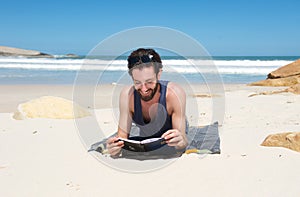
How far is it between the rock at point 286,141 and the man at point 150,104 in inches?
36.9

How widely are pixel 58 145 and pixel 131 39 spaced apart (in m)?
1.53

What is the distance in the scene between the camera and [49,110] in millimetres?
5660

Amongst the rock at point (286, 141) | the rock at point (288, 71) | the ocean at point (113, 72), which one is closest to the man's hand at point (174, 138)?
the ocean at point (113, 72)

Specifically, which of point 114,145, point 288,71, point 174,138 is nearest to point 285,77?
point 288,71

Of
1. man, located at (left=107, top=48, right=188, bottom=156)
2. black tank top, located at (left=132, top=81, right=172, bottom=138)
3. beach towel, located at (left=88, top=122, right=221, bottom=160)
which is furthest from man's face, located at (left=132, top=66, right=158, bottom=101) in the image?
beach towel, located at (left=88, top=122, right=221, bottom=160)

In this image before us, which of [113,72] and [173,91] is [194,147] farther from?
[113,72]

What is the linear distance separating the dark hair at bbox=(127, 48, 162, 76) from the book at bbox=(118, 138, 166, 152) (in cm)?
65

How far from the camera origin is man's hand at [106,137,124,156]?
3234mm

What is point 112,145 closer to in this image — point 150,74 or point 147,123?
point 147,123

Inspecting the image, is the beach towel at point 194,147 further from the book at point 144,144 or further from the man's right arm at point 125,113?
the man's right arm at point 125,113

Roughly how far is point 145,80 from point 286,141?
1597 mm

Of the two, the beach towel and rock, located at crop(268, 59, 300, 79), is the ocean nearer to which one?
the beach towel

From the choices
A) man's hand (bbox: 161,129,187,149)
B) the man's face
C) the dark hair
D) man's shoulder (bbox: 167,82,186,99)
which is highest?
the dark hair

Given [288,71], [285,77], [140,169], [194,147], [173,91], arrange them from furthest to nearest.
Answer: [288,71]
[285,77]
[194,147]
[173,91]
[140,169]
